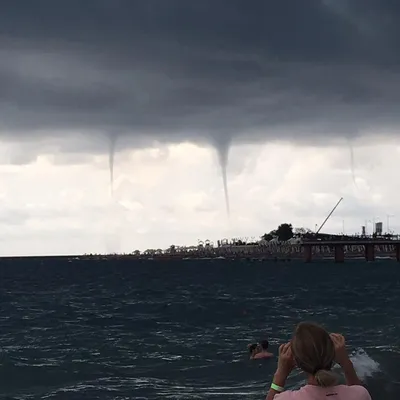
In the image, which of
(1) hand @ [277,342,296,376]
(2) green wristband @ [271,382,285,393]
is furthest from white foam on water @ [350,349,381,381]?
(1) hand @ [277,342,296,376]

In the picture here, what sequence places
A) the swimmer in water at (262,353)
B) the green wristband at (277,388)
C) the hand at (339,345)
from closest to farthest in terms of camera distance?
the hand at (339,345) → the green wristband at (277,388) → the swimmer in water at (262,353)

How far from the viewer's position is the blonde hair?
5.30 metres

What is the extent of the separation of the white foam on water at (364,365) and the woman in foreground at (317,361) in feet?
59.8

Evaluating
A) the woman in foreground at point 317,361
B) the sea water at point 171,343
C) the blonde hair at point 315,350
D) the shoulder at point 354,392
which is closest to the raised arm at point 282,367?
the woman in foreground at point 317,361

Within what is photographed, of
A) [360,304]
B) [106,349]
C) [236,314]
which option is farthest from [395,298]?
[106,349]

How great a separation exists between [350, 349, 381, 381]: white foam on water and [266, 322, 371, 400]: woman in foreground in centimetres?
1823

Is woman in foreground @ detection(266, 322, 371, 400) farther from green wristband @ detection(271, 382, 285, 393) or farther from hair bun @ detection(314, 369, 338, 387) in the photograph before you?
green wristband @ detection(271, 382, 285, 393)

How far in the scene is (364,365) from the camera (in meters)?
26.0

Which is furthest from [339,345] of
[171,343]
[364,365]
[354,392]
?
[171,343]

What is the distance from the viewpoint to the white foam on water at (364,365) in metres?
24.3

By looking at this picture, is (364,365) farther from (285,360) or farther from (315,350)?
(315,350)

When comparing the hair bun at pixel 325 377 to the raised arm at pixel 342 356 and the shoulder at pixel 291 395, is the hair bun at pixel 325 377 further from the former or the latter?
the raised arm at pixel 342 356

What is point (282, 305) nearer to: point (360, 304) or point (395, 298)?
point (360, 304)

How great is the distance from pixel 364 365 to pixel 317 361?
70.8 ft
